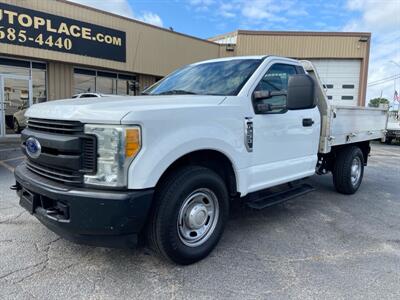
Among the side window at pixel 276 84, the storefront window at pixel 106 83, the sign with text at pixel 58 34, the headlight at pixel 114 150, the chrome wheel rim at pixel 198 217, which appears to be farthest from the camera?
the storefront window at pixel 106 83

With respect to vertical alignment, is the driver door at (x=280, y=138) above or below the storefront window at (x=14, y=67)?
below

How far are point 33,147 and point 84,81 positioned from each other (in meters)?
13.0

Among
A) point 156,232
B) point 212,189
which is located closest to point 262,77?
point 212,189

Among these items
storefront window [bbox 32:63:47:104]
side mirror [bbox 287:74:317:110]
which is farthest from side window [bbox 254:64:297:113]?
storefront window [bbox 32:63:47:104]

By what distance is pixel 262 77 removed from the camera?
3725mm

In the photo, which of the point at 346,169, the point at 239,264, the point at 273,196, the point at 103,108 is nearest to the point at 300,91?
the point at 273,196

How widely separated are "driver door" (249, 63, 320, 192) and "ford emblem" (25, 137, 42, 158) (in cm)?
209

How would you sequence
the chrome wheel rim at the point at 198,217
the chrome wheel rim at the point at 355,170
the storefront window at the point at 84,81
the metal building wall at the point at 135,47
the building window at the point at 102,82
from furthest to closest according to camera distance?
the building window at the point at 102,82
the storefront window at the point at 84,81
the metal building wall at the point at 135,47
the chrome wheel rim at the point at 355,170
the chrome wheel rim at the point at 198,217

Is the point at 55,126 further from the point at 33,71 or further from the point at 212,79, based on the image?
the point at 33,71

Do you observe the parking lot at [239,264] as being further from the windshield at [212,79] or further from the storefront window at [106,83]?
the storefront window at [106,83]

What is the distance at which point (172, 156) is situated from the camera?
8.93ft

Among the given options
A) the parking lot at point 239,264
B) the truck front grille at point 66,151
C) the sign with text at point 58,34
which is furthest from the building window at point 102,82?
the truck front grille at point 66,151

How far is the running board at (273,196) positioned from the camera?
3.75m

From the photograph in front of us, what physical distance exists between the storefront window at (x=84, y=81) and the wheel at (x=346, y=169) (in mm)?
12252
